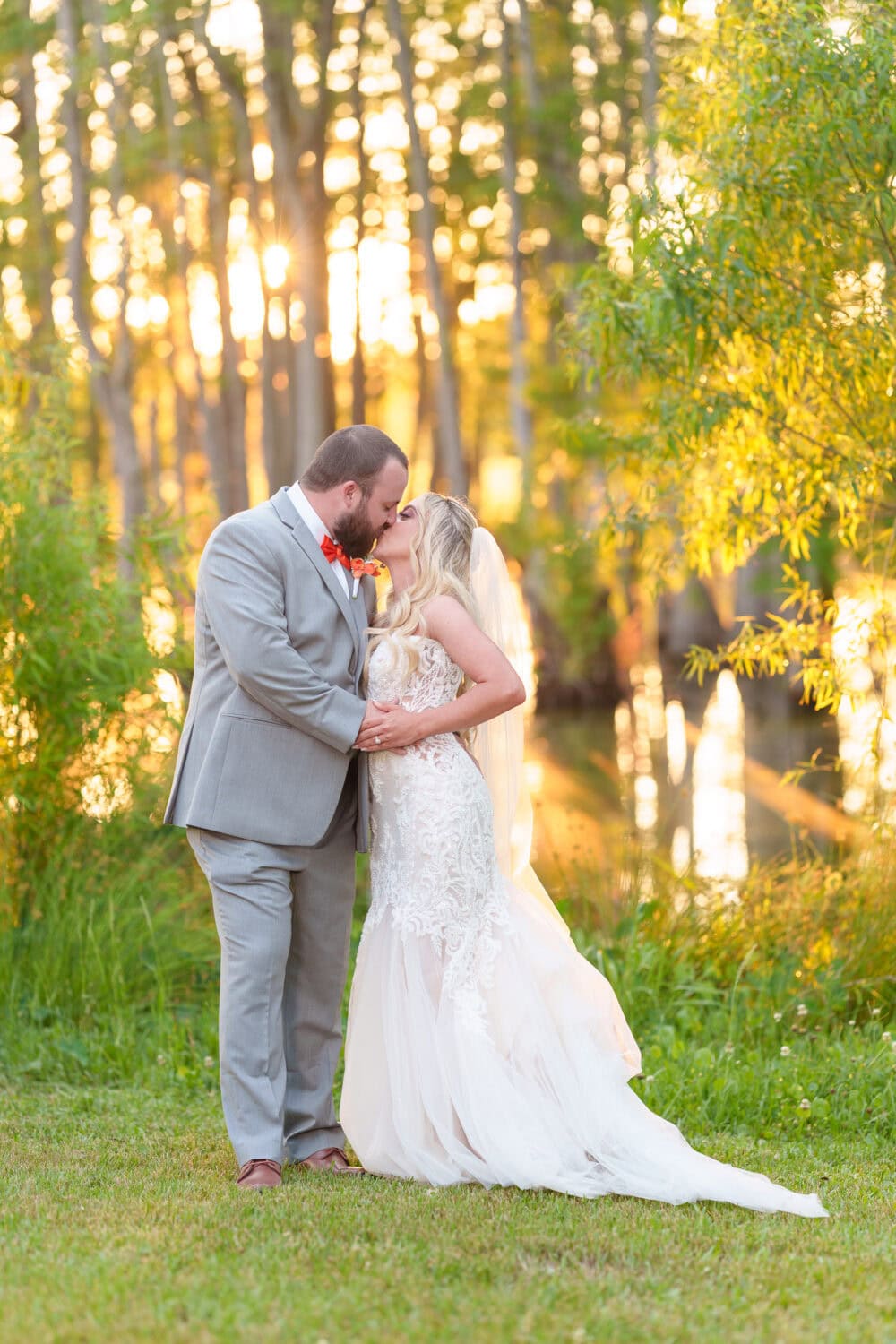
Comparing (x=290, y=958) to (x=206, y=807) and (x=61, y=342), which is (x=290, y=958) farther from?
(x=61, y=342)

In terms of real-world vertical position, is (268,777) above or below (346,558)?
below

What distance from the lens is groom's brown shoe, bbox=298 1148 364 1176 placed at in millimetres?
4504

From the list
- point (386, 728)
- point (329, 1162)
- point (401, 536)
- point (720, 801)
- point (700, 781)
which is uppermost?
point (401, 536)

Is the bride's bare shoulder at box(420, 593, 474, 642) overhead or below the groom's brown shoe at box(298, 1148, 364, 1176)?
overhead

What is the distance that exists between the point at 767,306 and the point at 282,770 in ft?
11.6

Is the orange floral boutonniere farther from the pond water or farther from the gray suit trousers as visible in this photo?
the pond water

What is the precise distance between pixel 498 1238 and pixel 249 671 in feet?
5.49

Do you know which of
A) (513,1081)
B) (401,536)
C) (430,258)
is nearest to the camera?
(513,1081)

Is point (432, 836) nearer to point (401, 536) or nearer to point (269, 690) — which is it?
point (269, 690)

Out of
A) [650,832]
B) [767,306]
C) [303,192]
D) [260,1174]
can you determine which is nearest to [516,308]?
[303,192]

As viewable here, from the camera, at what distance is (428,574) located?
15.4ft

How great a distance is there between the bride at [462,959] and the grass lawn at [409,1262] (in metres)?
0.21

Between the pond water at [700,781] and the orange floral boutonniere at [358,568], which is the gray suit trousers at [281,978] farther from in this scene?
the pond water at [700,781]

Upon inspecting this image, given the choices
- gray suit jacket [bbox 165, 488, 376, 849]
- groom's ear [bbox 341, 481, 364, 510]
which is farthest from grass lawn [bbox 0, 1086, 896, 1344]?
groom's ear [bbox 341, 481, 364, 510]
